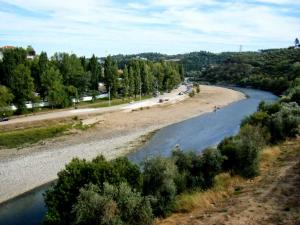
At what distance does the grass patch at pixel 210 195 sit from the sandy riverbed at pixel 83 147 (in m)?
15.2

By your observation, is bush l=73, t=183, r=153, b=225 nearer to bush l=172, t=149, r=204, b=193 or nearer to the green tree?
bush l=172, t=149, r=204, b=193

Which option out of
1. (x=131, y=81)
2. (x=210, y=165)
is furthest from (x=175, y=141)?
(x=131, y=81)

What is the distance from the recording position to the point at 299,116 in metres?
45.7

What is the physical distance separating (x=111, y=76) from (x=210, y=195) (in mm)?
69532

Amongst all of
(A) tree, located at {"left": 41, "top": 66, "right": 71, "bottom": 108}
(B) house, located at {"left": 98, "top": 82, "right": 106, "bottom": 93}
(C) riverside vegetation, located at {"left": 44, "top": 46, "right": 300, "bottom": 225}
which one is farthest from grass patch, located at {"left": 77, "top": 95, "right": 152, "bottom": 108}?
(C) riverside vegetation, located at {"left": 44, "top": 46, "right": 300, "bottom": 225}

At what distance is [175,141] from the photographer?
191 ft

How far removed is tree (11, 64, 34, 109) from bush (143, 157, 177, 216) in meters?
48.0

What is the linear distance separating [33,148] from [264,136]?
1085 inches

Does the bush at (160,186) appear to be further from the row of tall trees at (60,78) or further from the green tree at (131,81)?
the green tree at (131,81)

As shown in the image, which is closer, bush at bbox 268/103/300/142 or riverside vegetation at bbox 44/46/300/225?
riverside vegetation at bbox 44/46/300/225

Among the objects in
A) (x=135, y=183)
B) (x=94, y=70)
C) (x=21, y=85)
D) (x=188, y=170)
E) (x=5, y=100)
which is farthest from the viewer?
(x=94, y=70)

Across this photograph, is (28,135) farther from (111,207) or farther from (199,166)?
(111,207)

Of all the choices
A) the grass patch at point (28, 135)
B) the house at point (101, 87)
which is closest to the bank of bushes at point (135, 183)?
the grass patch at point (28, 135)

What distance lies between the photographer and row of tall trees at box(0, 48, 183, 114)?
6988 cm
